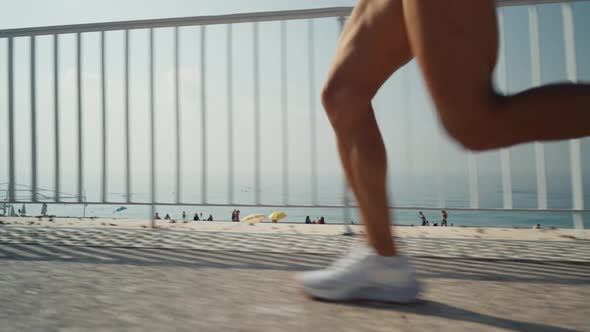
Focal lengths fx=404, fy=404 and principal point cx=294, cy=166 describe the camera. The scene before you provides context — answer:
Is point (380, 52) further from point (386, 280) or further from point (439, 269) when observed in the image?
point (439, 269)

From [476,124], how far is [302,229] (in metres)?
2.07

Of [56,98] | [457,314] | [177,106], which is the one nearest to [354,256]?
[457,314]

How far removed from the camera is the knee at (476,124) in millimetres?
899

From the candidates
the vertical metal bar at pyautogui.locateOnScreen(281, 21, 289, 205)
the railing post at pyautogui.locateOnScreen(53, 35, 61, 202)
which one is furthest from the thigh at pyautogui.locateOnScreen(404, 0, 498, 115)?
the railing post at pyautogui.locateOnScreen(53, 35, 61, 202)

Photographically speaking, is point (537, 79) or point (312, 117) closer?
point (537, 79)

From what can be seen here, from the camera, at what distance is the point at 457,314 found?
43.9 inches

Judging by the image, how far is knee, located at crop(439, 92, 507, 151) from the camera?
0.90m

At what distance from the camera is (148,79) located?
3047 mm

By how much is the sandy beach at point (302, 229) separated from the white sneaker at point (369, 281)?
1090mm

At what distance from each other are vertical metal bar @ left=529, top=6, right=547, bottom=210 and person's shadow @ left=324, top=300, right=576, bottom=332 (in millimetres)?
1634

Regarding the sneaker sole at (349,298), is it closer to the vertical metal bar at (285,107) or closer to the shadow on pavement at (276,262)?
the shadow on pavement at (276,262)

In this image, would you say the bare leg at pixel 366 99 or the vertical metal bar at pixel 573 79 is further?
the vertical metal bar at pixel 573 79

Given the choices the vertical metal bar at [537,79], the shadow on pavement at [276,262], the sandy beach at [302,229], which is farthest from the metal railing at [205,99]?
the shadow on pavement at [276,262]

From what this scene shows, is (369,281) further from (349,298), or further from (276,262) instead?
(276,262)
